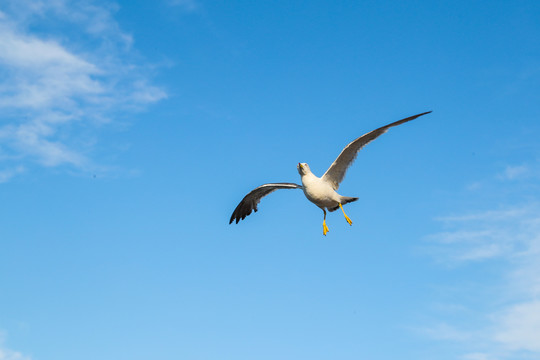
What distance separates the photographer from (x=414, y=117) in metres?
23.3

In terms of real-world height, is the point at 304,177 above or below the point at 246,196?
below

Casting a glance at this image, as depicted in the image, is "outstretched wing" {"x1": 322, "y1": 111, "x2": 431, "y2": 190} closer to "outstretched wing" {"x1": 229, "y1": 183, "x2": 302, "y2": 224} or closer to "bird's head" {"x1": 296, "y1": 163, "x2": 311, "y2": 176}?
"bird's head" {"x1": 296, "y1": 163, "x2": 311, "y2": 176}

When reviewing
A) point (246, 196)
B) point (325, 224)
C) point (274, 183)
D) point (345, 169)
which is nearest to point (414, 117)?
point (345, 169)

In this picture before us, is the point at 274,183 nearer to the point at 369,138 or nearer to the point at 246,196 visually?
the point at 246,196

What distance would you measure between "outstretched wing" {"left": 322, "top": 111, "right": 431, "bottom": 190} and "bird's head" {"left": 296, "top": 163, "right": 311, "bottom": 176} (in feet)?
2.88

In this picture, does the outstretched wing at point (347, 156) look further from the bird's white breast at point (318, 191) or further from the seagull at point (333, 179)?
the bird's white breast at point (318, 191)

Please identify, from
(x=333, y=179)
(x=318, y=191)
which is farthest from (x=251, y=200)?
(x=318, y=191)

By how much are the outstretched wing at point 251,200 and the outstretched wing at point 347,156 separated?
3.14m

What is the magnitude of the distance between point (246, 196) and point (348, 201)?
6.82m

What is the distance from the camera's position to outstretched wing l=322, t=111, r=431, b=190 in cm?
2375

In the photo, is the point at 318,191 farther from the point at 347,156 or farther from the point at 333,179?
the point at 347,156

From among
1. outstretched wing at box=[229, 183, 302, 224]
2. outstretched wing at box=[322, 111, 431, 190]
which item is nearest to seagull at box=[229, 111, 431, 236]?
outstretched wing at box=[322, 111, 431, 190]

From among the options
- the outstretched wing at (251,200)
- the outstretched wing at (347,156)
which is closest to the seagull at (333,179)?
the outstretched wing at (347,156)

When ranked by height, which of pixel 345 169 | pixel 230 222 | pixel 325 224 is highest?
pixel 230 222
